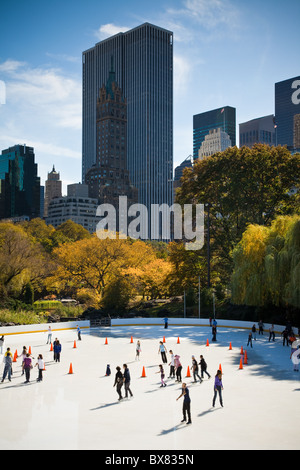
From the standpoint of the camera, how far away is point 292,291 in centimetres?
3653

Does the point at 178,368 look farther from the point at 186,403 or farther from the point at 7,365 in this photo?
the point at 7,365

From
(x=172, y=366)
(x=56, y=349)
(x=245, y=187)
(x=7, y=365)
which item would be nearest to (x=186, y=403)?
(x=172, y=366)

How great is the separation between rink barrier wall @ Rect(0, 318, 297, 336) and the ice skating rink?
37.7 feet

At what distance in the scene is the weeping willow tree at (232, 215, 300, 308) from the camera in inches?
1481

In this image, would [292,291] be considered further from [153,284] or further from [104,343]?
[153,284]

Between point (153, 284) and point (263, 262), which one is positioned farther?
point (153, 284)

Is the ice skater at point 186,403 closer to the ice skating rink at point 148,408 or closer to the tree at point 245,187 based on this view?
the ice skating rink at point 148,408

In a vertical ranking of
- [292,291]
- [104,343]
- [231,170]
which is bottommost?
[104,343]

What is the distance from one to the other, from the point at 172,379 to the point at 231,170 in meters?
35.0

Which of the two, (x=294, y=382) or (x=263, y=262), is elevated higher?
(x=263, y=262)

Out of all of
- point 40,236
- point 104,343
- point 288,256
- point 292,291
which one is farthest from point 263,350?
point 40,236

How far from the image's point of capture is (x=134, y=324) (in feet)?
164

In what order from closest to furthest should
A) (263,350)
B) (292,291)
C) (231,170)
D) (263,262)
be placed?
(263,350) → (292,291) → (263,262) → (231,170)

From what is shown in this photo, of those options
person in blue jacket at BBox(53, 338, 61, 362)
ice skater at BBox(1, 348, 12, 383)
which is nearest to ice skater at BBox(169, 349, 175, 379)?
person in blue jacket at BBox(53, 338, 61, 362)
